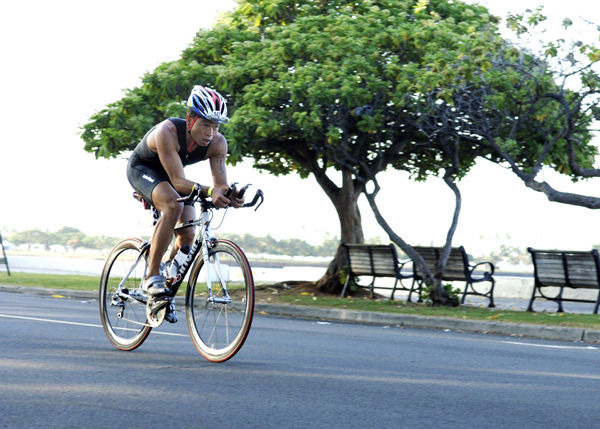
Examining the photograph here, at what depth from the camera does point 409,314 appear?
13688 mm

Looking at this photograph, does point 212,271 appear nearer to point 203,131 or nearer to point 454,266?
point 203,131

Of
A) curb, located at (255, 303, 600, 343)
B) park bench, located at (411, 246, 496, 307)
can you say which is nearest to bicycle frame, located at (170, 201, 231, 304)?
curb, located at (255, 303, 600, 343)

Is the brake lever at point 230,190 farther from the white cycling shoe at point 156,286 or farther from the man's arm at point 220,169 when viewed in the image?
the white cycling shoe at point 156,286

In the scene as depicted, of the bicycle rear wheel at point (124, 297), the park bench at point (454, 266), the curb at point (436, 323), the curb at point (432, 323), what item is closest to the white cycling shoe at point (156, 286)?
the bicycle rear wheel at point (124, 297)

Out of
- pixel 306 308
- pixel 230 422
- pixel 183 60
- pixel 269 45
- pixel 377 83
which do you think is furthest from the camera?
pixel 183 60

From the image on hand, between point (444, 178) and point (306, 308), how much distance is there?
372 cm

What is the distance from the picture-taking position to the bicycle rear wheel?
24.0ft

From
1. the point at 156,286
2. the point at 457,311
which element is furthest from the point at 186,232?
the point at 457,311

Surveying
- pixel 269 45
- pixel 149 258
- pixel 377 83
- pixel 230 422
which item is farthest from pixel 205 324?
pixel 269 45

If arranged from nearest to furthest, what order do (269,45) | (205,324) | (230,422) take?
1. (230,422)
2. (205,324)
3. (269,45)

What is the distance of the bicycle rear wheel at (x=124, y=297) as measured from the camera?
288 inches

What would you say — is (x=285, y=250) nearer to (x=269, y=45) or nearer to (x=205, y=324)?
(x=269, y=45)

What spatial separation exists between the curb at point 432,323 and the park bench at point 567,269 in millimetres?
2815

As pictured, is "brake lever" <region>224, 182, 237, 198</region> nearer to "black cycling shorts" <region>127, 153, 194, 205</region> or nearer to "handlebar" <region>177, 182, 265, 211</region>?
"handlebar" <region>177, 182, 265, 211</region>
